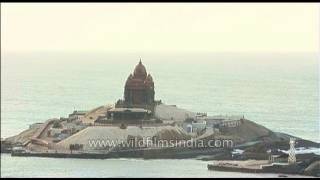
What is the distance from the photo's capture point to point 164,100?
3433 inches

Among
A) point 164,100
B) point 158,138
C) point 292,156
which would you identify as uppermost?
point 164,100

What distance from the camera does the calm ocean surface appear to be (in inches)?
2010

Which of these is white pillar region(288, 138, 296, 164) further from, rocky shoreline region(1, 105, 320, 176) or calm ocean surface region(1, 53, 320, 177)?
calm ocean surface region(1, 53, 320, 177)

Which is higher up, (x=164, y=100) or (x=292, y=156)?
(x=164, y=100)

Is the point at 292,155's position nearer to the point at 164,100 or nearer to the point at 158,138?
the point at 158,138

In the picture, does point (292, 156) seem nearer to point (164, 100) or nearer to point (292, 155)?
point (292, 155)

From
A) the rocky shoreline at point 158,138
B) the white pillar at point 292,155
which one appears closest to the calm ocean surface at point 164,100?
the rocky shoreline at point 158,138

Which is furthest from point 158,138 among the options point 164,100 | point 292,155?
point 164,100

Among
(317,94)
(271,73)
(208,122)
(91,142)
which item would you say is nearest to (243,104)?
(317,94)

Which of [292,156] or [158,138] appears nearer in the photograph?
[292,156]

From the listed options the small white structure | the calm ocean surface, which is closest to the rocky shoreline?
the small white structure

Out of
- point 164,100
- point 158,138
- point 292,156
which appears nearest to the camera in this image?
point 292,156

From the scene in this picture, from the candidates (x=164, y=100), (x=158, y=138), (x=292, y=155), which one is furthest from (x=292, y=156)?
(x=164, y=100)

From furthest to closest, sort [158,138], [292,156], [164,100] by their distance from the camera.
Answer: [164,100] → [158,138] → [292,156]
